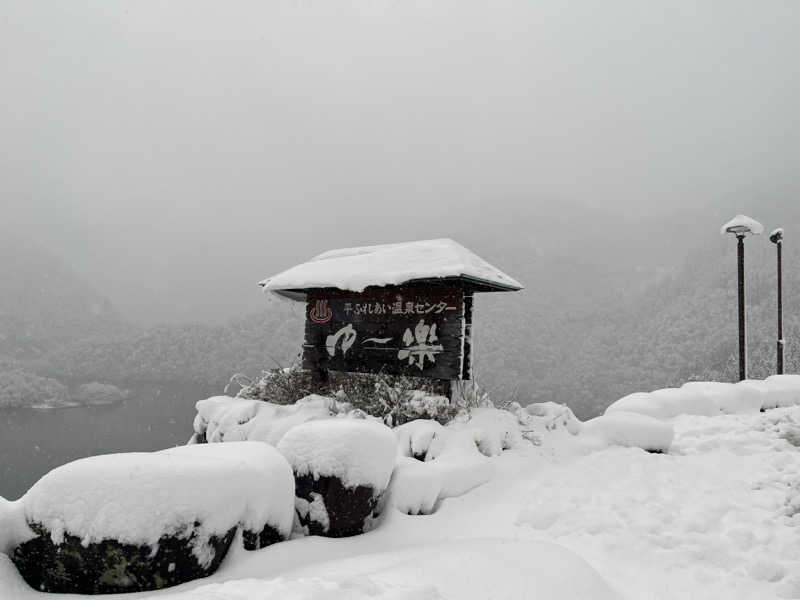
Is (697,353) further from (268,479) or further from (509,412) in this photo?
(268,479)

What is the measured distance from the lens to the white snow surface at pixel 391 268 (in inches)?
279

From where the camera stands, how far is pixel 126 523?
2729mm

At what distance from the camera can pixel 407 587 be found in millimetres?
2465

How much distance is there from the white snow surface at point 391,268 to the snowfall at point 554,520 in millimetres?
2112

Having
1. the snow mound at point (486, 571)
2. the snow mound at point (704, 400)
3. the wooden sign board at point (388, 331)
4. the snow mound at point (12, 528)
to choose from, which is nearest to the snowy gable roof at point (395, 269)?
the wooden sign board at point (388, 331)

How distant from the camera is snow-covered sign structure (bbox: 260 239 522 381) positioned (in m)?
7.29

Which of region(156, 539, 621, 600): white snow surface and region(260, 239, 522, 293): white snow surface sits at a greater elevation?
region(260, 239, 522, 293): white snow surface

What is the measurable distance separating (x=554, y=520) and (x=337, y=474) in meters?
2.06

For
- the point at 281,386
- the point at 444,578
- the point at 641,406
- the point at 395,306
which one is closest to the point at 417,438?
the point at 395,306

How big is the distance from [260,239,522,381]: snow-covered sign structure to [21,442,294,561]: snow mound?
14.5ft

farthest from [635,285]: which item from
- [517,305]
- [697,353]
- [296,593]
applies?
[296,593]

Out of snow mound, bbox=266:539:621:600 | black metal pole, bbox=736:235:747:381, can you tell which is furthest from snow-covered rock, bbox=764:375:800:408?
snow mound, bbox=266:539:621:600

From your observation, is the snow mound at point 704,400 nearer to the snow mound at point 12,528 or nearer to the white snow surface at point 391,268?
the white snow surface at point 391,268

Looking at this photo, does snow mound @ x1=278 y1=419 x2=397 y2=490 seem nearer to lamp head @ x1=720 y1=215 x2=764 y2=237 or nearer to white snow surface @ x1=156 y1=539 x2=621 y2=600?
white snow surface @ x1=156 y1=539 x2=621 y2=600
